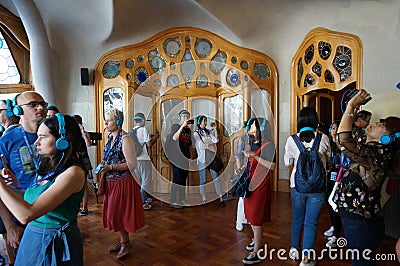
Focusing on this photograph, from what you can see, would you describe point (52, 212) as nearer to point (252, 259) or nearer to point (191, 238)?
point (252, 259)

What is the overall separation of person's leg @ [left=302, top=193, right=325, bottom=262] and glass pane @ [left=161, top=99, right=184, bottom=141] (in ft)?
8.67

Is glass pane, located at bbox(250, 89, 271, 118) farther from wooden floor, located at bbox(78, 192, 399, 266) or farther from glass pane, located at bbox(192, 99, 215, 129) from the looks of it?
wooden floor, located at bbox(78, 192, 399, 266)

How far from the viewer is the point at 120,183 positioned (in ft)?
6.70

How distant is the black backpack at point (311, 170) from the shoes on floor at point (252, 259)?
26.1 inches

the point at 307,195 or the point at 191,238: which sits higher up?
the point at 307,195

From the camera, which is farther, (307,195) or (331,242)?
(331,242)

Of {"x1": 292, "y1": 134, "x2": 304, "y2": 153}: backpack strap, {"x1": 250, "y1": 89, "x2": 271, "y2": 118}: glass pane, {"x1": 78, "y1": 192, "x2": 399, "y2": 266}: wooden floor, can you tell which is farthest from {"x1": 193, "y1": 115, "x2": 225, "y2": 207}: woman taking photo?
{"x1": 292, "y1": 134, "x2": 304, "y2": 153}: backpack strap

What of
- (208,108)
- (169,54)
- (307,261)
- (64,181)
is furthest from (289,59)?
(64,181)

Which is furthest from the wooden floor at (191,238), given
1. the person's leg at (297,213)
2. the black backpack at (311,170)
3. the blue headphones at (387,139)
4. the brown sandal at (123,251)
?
the blue headphones at (387,139)

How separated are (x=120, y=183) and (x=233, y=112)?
2.83 m

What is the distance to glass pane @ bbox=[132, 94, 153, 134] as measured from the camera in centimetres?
399

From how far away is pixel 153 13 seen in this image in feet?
14.2

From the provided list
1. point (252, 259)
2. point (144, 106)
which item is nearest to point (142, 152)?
point (144, 106)

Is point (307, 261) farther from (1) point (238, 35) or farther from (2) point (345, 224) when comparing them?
(1) point (238, 35)
